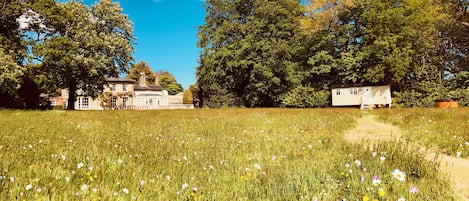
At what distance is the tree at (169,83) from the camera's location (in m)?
88.2

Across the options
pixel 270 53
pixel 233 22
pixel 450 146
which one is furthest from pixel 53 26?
pixel 450 146

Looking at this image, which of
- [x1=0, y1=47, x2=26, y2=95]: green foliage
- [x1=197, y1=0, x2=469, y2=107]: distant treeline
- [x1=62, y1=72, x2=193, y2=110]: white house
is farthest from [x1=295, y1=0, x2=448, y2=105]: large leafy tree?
[x1=0, y1=47, x2=26, y2=95]: green foliage

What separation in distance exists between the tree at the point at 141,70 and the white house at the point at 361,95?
6328 cm

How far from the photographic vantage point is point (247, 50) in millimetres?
32781

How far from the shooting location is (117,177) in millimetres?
3188

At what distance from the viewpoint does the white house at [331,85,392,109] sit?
3062 centimetres

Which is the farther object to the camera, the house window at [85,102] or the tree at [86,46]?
the house window at [85,102]

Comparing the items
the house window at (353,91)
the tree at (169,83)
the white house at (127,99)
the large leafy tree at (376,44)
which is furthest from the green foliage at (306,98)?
the tree at (169,83)

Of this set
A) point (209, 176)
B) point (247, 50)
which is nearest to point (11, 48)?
point (247, 50)

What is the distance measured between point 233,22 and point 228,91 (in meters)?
9.86

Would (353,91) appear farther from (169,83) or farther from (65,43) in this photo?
(169,83)

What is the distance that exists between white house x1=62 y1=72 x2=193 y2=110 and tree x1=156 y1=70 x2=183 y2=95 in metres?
24.5

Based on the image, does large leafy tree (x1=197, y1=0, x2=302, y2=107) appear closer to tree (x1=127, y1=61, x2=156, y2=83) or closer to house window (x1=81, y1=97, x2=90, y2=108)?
house window (x1=81, y1=97, x2=90, y2=108)

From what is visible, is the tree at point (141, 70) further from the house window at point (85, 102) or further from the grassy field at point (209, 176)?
the grassy field at point (209, 176)
